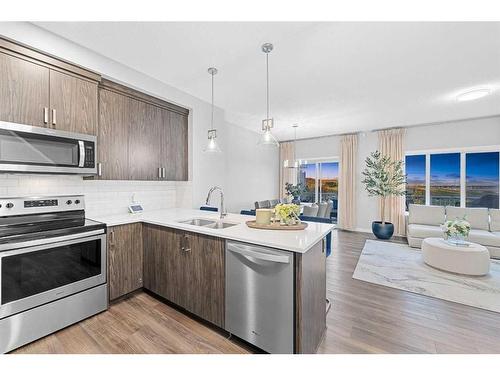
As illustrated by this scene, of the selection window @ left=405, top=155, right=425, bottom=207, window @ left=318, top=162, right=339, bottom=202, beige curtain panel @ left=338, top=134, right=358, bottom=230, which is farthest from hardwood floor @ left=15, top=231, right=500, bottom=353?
window @ left=318, top=162, right=339, bottom=202

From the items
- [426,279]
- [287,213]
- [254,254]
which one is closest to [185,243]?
[254,254]

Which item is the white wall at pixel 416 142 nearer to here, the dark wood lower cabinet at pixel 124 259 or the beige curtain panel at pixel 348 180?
the beige curtain panel at pixel 348 180

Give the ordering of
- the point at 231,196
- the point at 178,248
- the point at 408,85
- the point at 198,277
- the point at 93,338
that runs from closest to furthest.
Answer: the point at 93,338
the point at 198,277
the point at 178,248
the point at 408,85
the point at 231,196

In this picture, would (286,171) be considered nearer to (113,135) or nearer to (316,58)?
(316,58)

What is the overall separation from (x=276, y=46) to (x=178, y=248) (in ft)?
7.23

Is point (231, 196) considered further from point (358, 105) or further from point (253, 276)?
point (253, 276)

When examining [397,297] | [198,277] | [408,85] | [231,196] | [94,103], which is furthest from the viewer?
[231,196]

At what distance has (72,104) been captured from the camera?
87.0 inches

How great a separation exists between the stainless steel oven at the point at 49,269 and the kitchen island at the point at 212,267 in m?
0.17

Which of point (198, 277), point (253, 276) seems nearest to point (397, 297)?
point (253, 276)

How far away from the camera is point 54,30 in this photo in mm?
2041

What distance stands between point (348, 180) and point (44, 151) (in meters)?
6.22

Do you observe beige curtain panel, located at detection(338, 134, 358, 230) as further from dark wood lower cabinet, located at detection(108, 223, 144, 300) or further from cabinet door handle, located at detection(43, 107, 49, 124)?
cabinet door handle, located at detection(43, 107, 49, 124)
